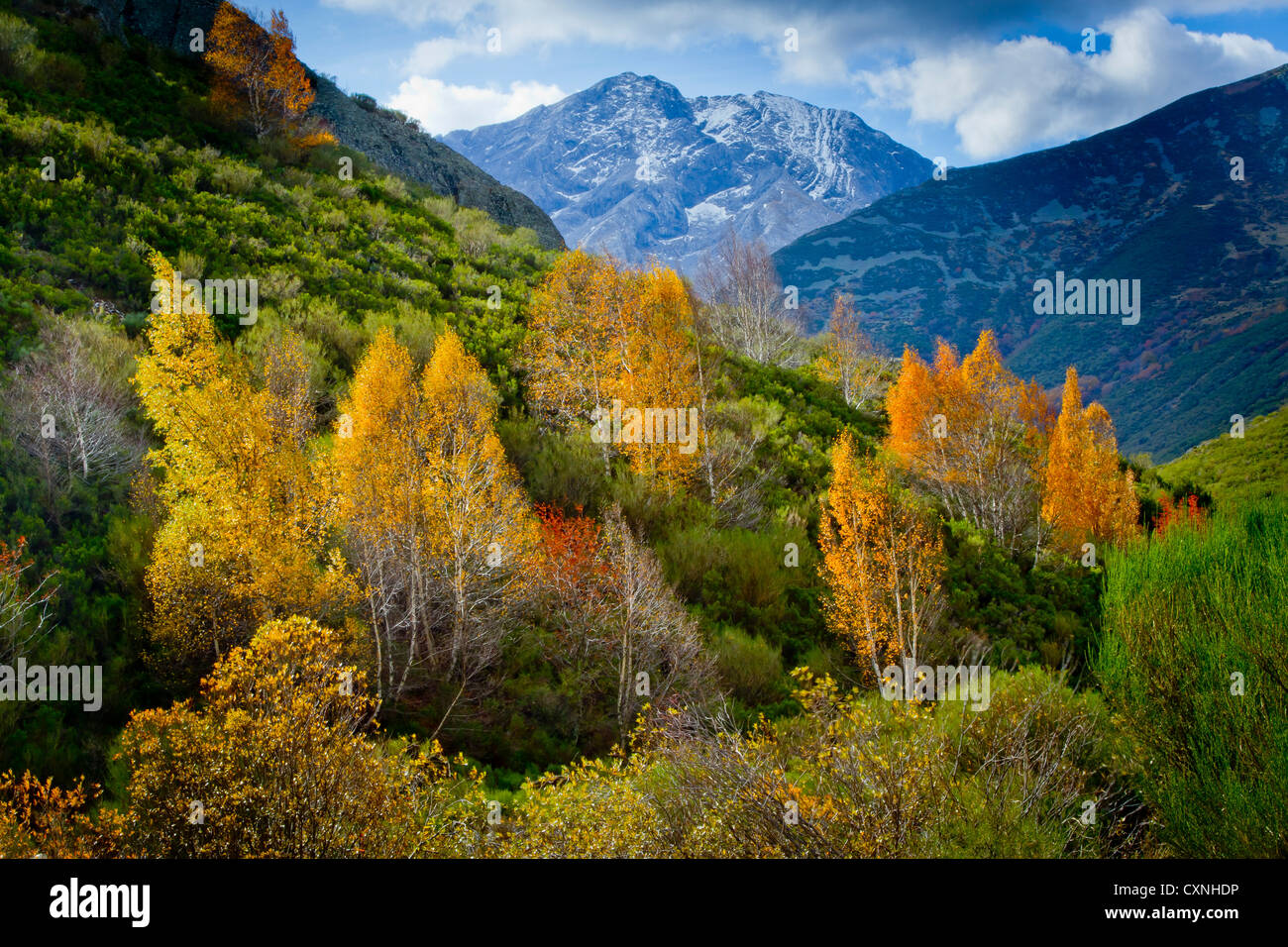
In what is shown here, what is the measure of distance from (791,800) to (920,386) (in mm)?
33192

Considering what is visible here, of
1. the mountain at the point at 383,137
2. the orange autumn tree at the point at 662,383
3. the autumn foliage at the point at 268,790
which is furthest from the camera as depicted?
the mountain at the point at 383,137

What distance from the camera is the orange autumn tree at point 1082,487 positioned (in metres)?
34.3

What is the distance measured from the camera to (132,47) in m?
44.9

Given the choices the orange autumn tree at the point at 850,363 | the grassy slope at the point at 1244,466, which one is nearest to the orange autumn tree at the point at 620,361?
the orange autumn tree at the point at 850,363

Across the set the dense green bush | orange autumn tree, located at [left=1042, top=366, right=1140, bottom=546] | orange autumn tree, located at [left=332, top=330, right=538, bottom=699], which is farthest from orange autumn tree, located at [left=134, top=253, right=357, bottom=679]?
orange autumn tree, located at [left=1042, top=366, right=1140, bottom=546]

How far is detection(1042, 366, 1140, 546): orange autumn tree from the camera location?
34.3 m

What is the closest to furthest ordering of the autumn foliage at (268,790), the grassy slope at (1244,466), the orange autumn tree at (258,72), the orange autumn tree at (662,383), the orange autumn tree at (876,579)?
the autumn foliage at (268,790), the orange autumn tree at (876,579), the orange autumn tree at (662,383), the orange autumn tree at (258,72), the grassy slope at (1244,466)

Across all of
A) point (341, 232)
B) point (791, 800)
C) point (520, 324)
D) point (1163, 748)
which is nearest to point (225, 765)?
point (791, 800)

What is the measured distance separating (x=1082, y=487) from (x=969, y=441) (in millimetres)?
6567

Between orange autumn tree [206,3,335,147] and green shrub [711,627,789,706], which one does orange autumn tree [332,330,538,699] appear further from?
orange autumn tree [206,3,335,147]

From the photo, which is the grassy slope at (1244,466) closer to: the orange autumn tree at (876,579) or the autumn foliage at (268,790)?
the orange autumn tree at (876,579)

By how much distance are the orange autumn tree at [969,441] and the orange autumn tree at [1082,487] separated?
143cm

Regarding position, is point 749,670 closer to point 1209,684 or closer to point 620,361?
point 1209,684

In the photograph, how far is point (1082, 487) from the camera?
35719 millimetres
